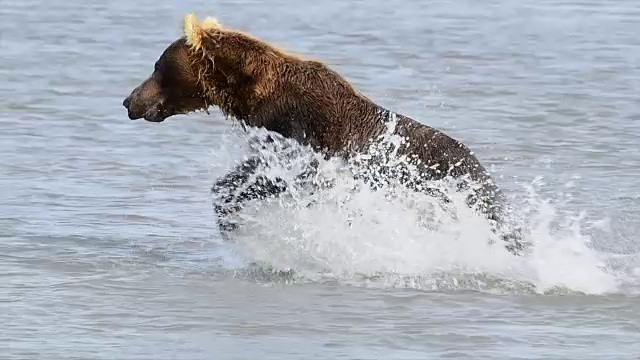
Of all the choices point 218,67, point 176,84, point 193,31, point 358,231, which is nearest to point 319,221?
point 358,231

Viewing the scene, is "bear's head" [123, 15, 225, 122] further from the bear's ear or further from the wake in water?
the wake in water

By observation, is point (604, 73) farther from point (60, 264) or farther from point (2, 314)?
point (2, 314)

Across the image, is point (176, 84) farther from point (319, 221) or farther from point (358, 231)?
point (358, 231)

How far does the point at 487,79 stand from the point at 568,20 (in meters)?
4.16

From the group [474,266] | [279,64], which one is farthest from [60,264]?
[474,266]

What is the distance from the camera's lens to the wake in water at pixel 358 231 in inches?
316

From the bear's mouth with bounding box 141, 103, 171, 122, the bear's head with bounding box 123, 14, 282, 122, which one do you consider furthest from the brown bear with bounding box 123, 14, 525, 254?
the bear's mouth with bounding box 141, 103, 171, 122

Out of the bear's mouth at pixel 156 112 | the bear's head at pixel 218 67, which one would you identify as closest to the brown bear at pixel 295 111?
the bear's head at pixel 218 67

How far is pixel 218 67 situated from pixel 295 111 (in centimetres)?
49

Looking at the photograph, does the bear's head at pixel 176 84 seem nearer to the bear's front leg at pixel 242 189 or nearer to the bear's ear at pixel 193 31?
the bear's ear at pixel 193 31

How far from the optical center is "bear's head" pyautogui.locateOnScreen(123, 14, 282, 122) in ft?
27.0

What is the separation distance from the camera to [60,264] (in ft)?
26.3

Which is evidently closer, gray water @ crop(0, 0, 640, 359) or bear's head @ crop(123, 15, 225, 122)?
gray water @ crop(0, 0, 640, 359)

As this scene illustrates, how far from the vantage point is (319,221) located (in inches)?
322
